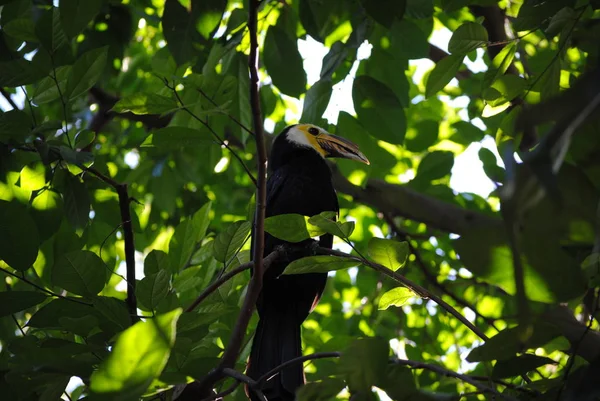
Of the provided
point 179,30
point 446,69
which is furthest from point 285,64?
point 446,69

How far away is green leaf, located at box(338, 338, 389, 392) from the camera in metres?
1.33

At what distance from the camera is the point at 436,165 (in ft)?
14.2

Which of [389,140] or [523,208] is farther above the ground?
[389,140]

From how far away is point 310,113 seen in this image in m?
2.94

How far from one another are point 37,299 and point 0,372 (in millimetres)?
203

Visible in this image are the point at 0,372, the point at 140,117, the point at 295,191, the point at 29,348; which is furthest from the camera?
the point at 140,117

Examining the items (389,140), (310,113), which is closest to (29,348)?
(310,113)

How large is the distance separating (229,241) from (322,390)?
0.92m

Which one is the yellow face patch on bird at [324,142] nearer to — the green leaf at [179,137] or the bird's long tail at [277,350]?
the bird's long tail at [277,350]

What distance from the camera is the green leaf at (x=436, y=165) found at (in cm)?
430

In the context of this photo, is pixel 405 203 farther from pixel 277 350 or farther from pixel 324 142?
pixel 277 350

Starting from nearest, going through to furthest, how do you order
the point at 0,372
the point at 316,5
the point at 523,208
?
1. the point at 523,208
2. the point at 0,372
3. the point at 316,5

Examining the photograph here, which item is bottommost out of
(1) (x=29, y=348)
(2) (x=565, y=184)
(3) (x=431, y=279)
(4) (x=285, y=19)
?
(2) (x=565, y=184)

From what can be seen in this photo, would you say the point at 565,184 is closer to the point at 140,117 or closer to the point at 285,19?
the point at 285,19
